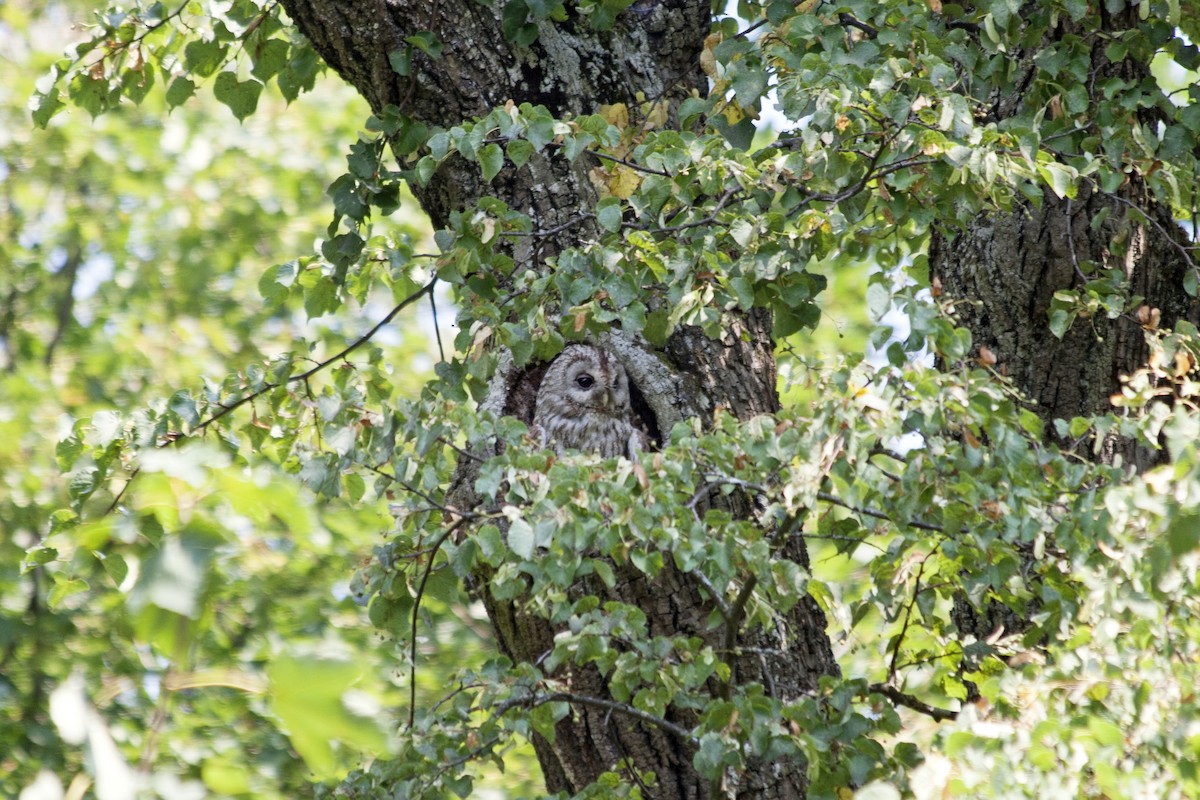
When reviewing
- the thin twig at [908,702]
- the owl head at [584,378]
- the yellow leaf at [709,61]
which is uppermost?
the owl head at [584,378]

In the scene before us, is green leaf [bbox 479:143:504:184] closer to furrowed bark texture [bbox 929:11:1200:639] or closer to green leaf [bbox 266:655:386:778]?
furrowed bark texture [bbox 929:11:1200:639]

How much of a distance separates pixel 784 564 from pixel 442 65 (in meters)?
1.40

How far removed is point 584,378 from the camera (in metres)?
3.76

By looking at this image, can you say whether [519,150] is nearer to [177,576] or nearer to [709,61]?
[709,61]

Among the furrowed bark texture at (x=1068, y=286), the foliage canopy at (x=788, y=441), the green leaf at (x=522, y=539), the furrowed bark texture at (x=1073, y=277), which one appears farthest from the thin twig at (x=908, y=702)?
the furrowed bark texture at (x=1073, y=277)

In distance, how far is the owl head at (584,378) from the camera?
348 cm

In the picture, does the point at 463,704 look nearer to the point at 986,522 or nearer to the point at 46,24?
the point at 986,522

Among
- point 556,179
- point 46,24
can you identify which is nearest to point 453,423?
point 556,179

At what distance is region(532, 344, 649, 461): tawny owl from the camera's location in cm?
333

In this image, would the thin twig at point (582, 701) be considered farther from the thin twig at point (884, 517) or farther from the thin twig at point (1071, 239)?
the thin twig at point (1071, 239)

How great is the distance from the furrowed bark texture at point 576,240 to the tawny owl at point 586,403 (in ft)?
1.49

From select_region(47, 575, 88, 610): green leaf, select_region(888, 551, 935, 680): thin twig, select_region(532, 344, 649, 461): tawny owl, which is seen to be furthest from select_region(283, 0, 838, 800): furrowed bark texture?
select_region(47, 575, 88, 610): green leaf

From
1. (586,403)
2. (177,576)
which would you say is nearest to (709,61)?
(586,403)

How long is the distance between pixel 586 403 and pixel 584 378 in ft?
0.47
